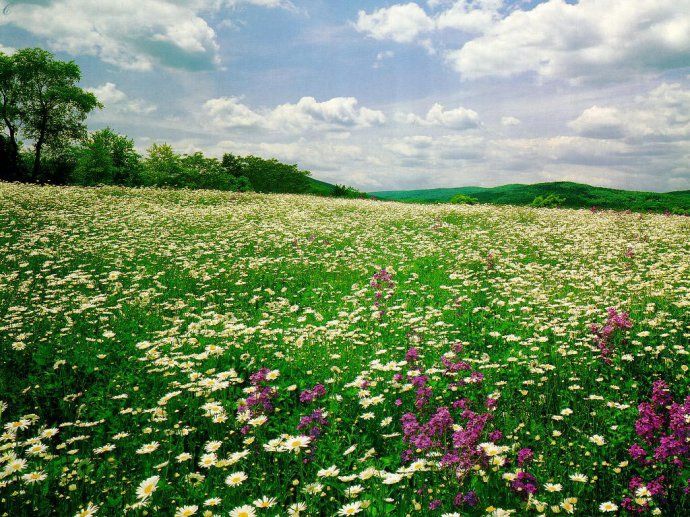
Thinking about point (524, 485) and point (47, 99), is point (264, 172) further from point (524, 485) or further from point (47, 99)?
point (524, 485)

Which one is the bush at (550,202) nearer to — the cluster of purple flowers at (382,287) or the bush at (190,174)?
the cluster of purple flowers at (382,287)

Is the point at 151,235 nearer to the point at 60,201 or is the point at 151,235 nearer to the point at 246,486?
the point at 60,201

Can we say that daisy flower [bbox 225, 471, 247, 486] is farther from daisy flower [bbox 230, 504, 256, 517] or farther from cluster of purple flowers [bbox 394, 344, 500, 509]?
cluster of purple flowers [bbox 394, 344, 500, 509]

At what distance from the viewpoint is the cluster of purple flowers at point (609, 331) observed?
557 cm

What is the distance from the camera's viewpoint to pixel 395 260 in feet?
39.0

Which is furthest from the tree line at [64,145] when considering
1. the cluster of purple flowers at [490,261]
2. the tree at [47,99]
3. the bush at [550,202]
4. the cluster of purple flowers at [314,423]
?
the cluster of purple flowers at [314,423]

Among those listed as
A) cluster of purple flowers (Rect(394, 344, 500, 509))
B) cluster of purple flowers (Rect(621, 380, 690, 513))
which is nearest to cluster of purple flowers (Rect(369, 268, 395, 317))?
cluster of purple flowers (Rect(394, 344, 500, 509))

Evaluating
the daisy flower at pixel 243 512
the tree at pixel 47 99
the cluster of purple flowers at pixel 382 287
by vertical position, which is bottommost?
the daisy flower at pixel 243 512

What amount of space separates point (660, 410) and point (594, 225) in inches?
548

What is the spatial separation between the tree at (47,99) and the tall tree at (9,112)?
20cm

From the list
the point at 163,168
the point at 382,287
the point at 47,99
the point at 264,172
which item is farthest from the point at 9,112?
the point at 382,287

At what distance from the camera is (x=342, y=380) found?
5.43 m

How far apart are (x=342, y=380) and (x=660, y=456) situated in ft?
10.8

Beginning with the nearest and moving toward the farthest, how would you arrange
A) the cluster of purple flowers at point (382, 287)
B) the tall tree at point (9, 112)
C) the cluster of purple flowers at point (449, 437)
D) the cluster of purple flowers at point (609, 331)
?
the cluster of purple flowers at point (449, 437)
the cluster of purple flowers at point (609, 331)
the cluster of purple flowers at point (382, 287)
the tall tree at point (9, 112)
